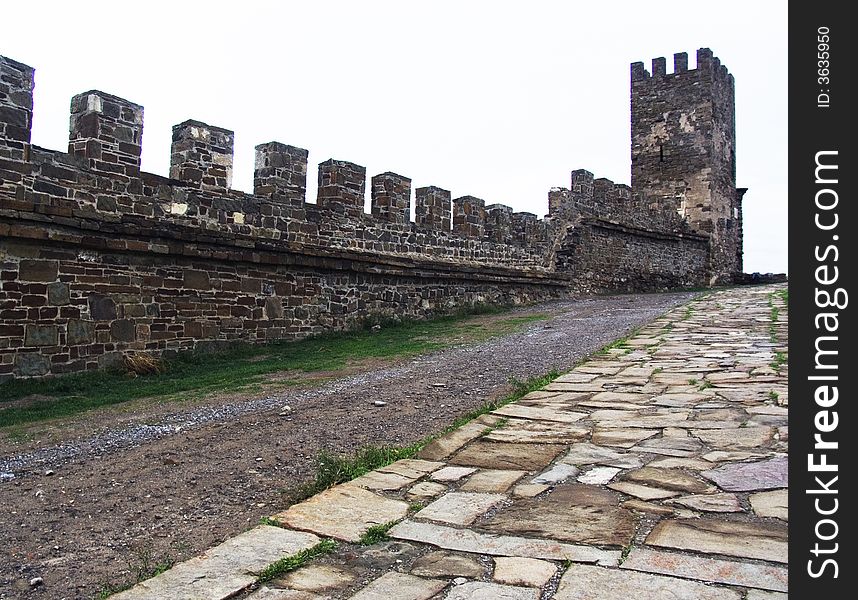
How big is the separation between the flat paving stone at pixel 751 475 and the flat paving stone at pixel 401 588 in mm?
1724

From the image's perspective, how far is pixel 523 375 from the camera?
717cm

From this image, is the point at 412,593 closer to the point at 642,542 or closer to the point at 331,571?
the point at 331,571

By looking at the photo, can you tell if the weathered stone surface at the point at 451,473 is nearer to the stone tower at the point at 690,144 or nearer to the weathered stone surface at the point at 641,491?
the weathered stone surface at the point at 641,491

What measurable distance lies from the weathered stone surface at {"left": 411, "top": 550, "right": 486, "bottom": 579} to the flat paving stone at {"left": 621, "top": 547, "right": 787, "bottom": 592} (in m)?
0.57

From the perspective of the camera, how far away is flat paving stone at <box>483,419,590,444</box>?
453 centimetres

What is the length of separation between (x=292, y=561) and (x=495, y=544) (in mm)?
844

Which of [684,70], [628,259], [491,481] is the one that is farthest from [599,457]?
[684,70]

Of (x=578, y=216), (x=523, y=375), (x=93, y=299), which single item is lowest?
(x=523, y=375)

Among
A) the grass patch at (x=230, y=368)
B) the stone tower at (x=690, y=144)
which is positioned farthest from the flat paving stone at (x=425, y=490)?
the stone tower at (x=690, y=144)

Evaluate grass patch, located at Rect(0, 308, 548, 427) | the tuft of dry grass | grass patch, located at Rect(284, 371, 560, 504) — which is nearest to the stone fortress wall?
the tuft of dry grass

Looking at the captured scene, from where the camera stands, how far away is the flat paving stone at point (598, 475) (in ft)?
12.0

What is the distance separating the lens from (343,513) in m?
3.37

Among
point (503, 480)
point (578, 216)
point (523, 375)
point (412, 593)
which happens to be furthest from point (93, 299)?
point (578, 216)
